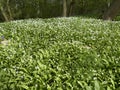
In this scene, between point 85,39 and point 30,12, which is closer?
point 85,39

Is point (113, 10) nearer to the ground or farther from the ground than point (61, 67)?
nearer to the ground

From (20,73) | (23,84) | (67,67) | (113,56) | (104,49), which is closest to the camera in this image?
(23,84)

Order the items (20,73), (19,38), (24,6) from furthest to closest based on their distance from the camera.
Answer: (24,6) < (19,38) < (20,73)

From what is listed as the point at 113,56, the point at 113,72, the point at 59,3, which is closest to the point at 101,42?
the point at 113,56

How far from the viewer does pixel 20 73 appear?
656 cm

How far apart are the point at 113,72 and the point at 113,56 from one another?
1.13 metres

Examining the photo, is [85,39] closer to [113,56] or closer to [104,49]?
[104,49]

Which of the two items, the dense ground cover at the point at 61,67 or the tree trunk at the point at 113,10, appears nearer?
the dense ground cover at the point at 61,67

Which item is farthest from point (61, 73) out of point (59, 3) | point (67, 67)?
point (59, 3)

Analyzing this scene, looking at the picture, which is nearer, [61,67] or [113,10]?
[61,67]

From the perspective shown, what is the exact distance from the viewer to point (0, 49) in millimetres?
8938

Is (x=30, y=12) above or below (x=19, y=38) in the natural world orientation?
below

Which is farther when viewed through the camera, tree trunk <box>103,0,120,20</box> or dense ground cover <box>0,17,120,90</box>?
tree trunk <box>103,0,120,20</box>

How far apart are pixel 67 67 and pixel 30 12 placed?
145 ft
